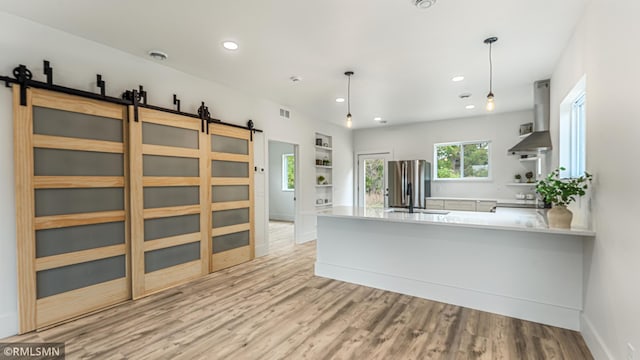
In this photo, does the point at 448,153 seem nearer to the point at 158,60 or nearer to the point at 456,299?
the point at 456,299

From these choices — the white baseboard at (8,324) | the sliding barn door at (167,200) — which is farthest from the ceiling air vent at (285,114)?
the white baseboard at (8,324)

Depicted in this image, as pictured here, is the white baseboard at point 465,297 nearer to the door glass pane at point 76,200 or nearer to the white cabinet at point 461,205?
the door glass pane at point 76,200

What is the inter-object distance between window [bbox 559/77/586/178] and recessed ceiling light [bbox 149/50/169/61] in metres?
4.28

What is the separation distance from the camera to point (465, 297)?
3125 millimetres

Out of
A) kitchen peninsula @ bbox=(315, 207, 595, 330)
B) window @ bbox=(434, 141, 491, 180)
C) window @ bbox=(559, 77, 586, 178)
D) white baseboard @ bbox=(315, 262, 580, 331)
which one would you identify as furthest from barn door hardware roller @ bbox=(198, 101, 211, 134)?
window @ bbox=(434, 141, 491, 180)

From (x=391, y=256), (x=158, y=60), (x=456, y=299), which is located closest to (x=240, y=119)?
(x=158, y=60)

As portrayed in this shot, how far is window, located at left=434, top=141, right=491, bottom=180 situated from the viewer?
6445mm

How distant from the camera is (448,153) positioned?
22.7 ft

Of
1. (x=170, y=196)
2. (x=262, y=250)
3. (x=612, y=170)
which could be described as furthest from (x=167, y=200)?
(x=612, y=170)

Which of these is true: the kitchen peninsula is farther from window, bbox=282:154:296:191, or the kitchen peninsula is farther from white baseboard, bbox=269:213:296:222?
window, bbox=282:154:296:191

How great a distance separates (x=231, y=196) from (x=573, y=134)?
442 centimetres

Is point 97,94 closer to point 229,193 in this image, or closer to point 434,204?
point 229,193

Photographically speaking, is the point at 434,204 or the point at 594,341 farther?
the point at 434,204

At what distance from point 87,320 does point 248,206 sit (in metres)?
2.42
